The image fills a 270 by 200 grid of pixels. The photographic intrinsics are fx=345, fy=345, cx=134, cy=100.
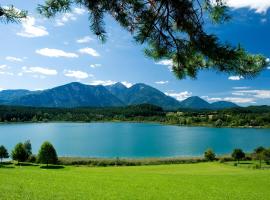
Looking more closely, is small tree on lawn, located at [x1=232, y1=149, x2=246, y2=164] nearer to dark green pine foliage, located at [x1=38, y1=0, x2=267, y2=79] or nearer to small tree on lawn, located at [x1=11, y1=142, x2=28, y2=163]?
small tree on lawn, located at [x1=11, y1=142, x2=28, y2=163]

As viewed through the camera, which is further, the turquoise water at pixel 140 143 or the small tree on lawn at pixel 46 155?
the turquoise water at pixel 140 143

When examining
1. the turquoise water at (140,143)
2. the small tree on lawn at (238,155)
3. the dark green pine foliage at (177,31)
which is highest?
the dark green pine foliage at (177,31)

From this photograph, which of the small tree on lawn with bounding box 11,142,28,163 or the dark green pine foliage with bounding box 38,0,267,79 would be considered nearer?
the dark green pine foliage with bounding box 38,0,267,79

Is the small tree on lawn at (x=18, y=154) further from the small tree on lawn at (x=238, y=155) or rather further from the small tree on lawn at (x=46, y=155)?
the small tree on lawn at (x=238, y=155)

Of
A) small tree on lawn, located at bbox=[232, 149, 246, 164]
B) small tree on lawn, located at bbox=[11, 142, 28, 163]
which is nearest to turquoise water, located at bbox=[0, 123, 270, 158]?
small tree on lawn, located at bbox=[232, 149, 246, 164]

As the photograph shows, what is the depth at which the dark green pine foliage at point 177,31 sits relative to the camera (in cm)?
478

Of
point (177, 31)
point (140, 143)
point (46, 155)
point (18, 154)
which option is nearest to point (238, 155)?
point (46, 155)

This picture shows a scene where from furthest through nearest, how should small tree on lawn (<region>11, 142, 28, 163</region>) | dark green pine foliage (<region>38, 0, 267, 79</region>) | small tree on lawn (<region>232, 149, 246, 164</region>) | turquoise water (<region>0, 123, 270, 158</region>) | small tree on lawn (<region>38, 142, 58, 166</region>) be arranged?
turquoise water (<region>0, 123, 270, 158</region>)
small tree on lawn (<region>232, 149, 246, 164</region>)
small tree on lawn (<region>11, 142, 28, 163</region>)
small tree on lawn (<region>38, 142, 58, 166</region>)
dark green pine foliage (<region>38, 0, 267, 79</region>)

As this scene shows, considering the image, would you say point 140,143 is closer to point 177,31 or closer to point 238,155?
point 238,155

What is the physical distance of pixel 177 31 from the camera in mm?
5551

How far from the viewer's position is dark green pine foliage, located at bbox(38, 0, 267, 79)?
4.78 metres

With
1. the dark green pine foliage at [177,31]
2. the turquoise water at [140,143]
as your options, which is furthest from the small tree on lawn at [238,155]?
the dark green pine foliage at [177,31]

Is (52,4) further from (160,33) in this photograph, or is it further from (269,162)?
(269,162)

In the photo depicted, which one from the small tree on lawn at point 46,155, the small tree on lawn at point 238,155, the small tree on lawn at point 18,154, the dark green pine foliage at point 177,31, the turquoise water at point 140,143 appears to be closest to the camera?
the dark green pine foliage at point 177,31
